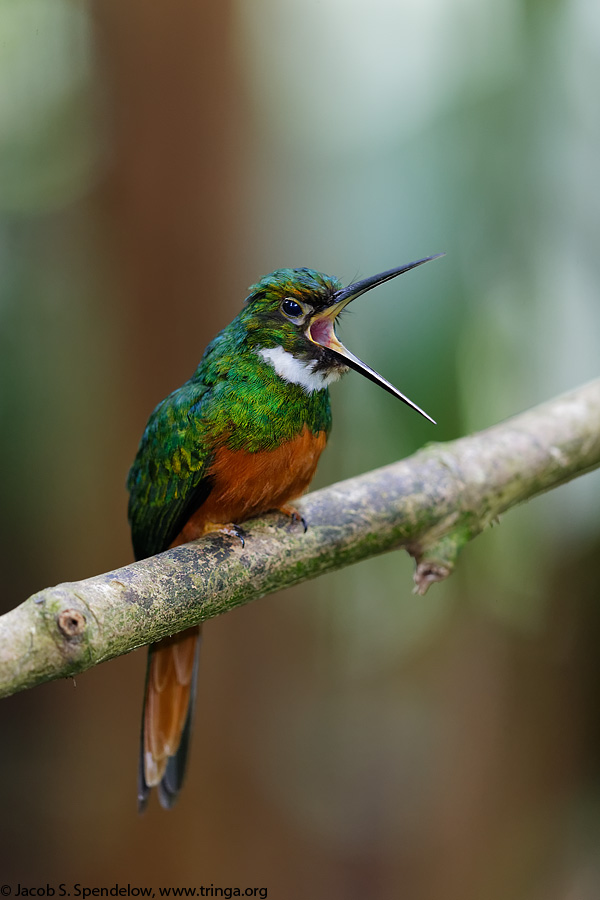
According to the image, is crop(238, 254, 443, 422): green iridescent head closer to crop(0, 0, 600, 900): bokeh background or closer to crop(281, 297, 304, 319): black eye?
crop(281, 297, 304, 319): black eye

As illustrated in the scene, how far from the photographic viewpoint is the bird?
1344mm

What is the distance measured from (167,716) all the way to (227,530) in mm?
411

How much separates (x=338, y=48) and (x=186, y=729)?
5.53 feet

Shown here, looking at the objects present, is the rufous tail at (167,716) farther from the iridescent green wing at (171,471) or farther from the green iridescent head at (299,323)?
the green iridescent head at (299,323)

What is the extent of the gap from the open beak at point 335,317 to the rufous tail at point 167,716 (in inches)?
25.3

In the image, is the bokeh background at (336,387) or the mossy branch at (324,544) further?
the bokeh background at (336,387)

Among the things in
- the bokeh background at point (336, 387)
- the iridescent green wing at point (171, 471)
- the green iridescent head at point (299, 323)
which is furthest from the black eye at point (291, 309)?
the bokeh background at point (336, 387)

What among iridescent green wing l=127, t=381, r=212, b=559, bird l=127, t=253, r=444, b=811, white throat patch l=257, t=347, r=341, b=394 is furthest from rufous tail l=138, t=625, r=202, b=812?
white throat patch l=257, t=347, r=341, b=394

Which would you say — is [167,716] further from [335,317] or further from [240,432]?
[335,317]

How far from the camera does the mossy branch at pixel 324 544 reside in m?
1.00

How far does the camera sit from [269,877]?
250 cm

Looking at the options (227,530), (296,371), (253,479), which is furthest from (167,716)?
(296,371)

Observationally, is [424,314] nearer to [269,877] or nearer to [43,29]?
[43,29]

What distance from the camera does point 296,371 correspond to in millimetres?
1380
